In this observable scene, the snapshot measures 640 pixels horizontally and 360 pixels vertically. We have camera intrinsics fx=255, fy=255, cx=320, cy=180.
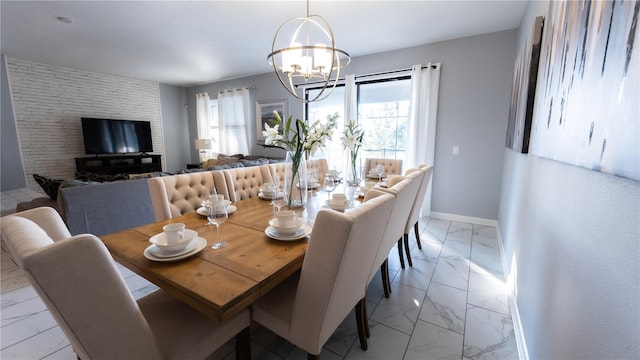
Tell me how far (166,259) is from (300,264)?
21.4 inches

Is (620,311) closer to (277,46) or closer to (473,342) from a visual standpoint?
(473,342)

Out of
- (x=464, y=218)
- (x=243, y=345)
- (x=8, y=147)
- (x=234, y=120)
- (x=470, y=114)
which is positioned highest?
(x=234, y=120)

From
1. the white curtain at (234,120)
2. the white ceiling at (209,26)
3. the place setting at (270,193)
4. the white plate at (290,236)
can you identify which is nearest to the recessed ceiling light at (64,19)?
the white ceiling at (209,26)

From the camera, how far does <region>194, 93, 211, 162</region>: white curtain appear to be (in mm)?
6495

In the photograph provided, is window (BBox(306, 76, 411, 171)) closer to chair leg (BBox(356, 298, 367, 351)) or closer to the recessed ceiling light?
chair leg (BBox(356, 298, 367, 351))

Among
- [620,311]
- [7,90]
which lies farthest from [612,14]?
[7,90]

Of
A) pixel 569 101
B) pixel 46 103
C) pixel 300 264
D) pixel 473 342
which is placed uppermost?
pixel 46 103

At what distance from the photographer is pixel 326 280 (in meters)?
0.95

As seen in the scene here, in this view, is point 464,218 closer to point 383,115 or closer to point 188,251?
point 383,115

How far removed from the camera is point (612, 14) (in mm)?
687

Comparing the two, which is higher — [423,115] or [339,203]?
[423,115]

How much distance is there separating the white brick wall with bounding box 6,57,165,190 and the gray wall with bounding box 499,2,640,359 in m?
7.48

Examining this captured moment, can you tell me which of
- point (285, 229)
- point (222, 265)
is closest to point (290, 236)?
point (285, 229)

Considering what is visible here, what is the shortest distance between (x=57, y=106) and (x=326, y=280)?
698 cm
